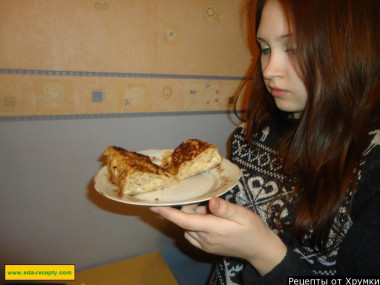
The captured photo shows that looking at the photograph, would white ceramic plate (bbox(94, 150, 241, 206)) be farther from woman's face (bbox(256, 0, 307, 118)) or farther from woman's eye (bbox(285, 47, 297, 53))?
woman's eye (bbox(285, 47, 297, 53))

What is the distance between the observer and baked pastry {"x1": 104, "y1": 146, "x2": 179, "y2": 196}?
907mm

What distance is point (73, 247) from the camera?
155 cm

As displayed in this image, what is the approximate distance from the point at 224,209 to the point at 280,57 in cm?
59

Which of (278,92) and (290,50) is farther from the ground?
(290,50)

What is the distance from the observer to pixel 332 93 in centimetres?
82

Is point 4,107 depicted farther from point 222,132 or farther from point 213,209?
point 222,132

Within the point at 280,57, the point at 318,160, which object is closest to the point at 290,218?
the point at 318,160

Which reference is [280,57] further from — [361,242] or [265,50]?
[361,242]

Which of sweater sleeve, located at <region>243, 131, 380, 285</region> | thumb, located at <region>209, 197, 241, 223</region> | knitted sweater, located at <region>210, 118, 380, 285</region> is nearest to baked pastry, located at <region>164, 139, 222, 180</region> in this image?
knitted sweater, located at <region>210, 118, 380, 285</region>

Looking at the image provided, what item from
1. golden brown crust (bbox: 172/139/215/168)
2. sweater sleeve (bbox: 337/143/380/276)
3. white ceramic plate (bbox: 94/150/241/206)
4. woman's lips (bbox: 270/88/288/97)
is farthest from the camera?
golden brown crust (bbox: 172/139/215/168)

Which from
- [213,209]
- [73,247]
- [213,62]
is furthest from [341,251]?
[73,247]

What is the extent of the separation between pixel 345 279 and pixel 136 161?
84 centimetres

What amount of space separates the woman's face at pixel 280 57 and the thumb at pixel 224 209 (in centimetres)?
49

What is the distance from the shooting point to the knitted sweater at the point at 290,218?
2.32ft
